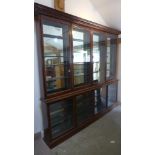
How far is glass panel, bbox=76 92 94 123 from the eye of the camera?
267 centimetres

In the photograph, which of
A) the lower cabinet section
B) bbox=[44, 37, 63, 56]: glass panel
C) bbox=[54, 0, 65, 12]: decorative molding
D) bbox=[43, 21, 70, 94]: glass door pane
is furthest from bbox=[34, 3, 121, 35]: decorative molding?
the lower cabinet section

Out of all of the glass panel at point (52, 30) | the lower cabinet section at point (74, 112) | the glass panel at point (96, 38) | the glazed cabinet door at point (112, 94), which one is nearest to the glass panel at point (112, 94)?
the glazed cabinet door at point (112, 94)

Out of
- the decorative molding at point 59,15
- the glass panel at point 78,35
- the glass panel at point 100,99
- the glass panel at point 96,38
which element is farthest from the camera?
the glass panel at point 100,99

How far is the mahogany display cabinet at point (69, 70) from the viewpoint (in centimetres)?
202

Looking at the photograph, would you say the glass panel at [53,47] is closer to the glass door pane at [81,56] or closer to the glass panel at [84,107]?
the glass door pane at [81,56]

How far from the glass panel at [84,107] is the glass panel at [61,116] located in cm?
22

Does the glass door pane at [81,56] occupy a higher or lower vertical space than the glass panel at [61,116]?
higher

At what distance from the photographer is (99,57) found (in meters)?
3.19

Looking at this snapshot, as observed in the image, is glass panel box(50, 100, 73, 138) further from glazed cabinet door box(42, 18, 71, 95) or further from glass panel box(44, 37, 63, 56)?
glass panel box(44, 37, 63, 56)

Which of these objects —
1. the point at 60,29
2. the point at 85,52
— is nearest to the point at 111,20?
the point at 85,52

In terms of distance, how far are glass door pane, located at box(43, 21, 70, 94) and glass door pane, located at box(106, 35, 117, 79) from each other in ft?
4.63

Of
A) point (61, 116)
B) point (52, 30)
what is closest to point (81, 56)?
point (52, 30)
